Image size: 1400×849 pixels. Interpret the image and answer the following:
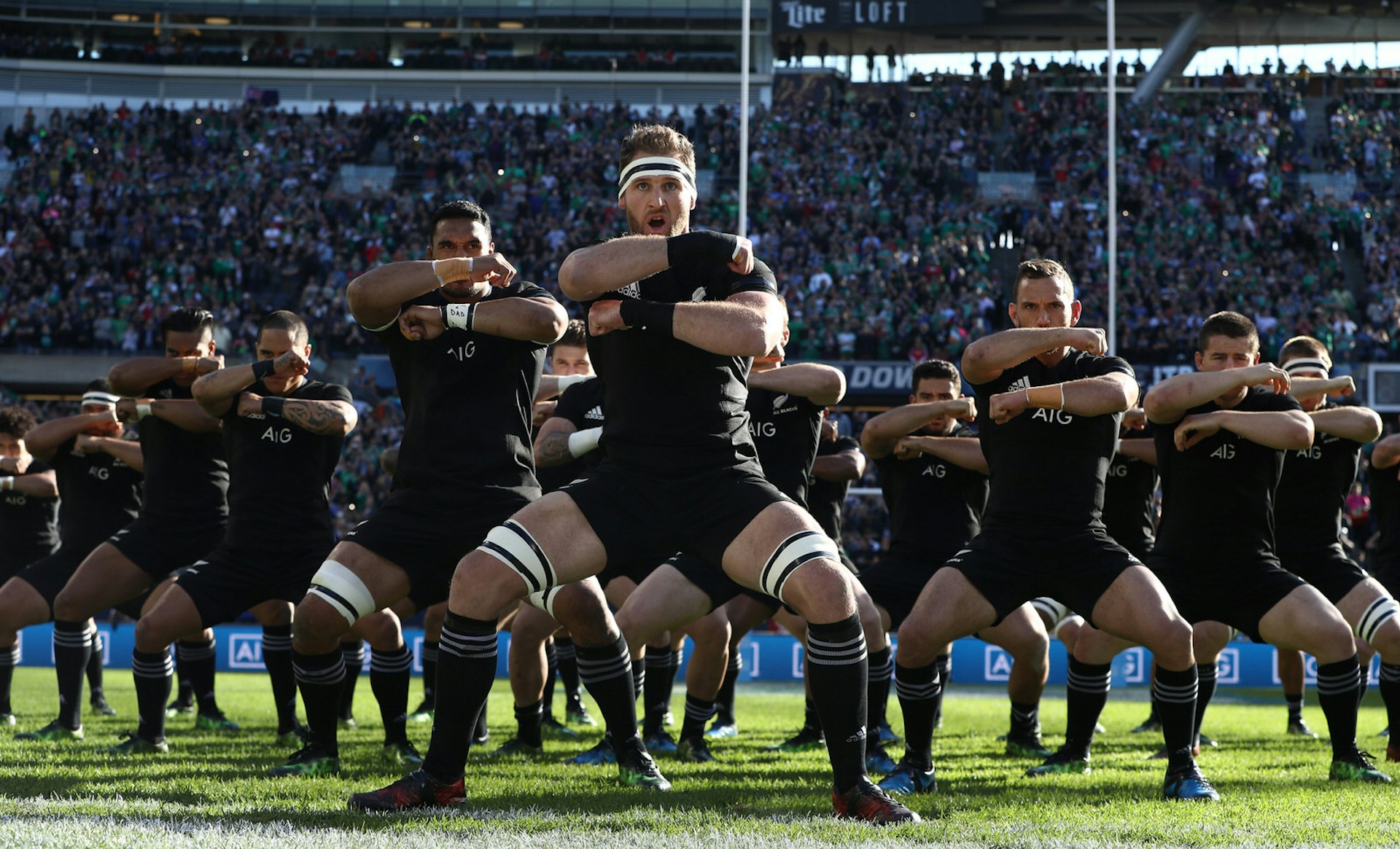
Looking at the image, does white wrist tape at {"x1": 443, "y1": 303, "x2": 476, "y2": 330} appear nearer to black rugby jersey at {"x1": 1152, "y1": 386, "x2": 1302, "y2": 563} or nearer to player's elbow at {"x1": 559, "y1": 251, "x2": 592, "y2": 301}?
player's elbow at {"x1": 559, "y1": 251, "x2": 592, "y2": 301}

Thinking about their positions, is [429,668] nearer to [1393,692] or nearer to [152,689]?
[152,689]

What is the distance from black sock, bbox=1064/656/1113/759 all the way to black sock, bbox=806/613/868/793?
8.86 ft

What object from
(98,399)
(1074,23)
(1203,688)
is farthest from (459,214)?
(1074,23)

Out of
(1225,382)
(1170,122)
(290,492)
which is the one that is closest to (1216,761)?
(1225,382)

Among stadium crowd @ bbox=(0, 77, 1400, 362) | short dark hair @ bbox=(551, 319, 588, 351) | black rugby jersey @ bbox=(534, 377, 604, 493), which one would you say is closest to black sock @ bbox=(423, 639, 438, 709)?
black rugby jersey @ bbox=(534, 377, 604, 493)

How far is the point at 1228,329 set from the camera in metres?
7.35

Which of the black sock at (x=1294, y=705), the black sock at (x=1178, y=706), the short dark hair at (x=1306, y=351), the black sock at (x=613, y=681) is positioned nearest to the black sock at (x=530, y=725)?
the black sock at (x=613, y=681)

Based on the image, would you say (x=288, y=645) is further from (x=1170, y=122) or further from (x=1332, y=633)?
(x=1170, y=122)

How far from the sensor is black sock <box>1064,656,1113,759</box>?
7.52m

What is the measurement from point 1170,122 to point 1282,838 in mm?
33818

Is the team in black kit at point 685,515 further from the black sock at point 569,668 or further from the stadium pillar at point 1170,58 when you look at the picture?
the stadium pillar at point 1170,58

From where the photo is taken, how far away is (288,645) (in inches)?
344

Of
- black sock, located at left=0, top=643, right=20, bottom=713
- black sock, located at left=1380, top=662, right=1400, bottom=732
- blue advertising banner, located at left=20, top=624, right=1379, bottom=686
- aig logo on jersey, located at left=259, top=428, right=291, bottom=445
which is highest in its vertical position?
aig logo on jersey, located at left=259, top=428, right=291, bottom=445

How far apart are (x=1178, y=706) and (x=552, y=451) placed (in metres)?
3.97
